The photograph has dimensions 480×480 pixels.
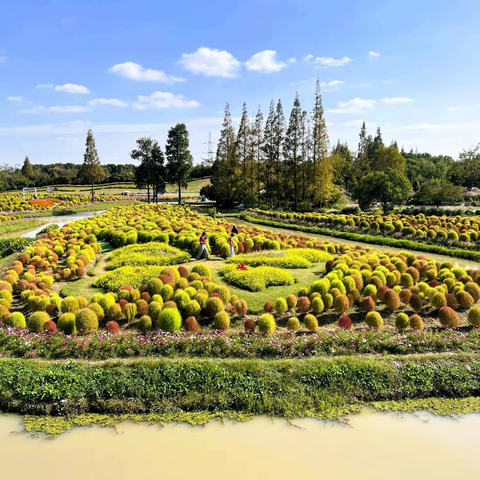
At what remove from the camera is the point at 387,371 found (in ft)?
24.2

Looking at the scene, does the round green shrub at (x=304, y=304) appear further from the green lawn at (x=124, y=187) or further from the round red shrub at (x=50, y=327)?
the green lawn at (x=124, y=187)

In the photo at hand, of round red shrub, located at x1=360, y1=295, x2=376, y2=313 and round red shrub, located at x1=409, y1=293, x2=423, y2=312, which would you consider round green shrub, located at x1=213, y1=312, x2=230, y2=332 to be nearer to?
round red shrub, located at x1=360, y1=295, x2=376, y2=313

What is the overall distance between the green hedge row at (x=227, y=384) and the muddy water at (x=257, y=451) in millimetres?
422

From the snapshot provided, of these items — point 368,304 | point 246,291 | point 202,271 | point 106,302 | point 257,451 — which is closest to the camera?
point 257,451

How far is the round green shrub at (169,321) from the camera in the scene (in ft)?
29.0

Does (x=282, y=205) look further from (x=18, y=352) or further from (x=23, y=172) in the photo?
(x=23, y=172)

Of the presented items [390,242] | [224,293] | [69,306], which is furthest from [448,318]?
[390,242]

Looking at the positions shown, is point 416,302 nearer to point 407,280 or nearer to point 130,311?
point 407,280

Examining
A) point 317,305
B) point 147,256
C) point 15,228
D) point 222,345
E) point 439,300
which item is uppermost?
point 15,228

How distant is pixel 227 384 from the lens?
700 centimetres

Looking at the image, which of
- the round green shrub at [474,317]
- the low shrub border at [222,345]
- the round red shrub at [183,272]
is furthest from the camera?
the round red shrub at [183,272]

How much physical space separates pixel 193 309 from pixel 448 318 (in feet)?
19.8

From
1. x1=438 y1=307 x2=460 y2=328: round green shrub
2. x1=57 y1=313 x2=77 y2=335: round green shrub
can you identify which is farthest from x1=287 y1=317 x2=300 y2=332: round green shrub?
x1=57 y1=313 x2=77 y2=335: round green shrub

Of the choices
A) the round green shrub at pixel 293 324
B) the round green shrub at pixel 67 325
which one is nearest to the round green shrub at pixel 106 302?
the round green shrub at pixel 67 325
